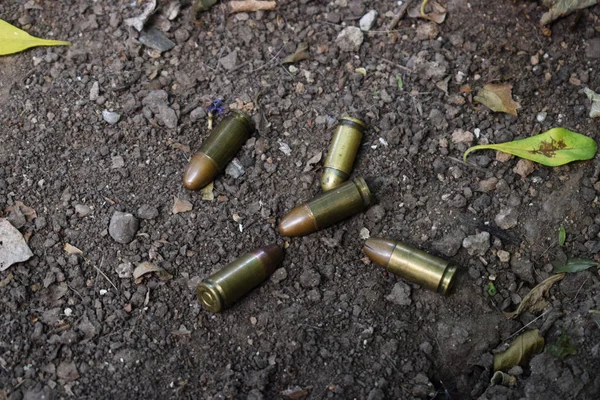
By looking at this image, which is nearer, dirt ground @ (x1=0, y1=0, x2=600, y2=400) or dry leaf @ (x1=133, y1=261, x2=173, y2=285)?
dirt ground @ (x1=0, y1=0, x2=600, y2=400)

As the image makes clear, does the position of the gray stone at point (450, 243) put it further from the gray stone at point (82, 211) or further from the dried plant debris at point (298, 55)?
the gray stone at point (82, 211)

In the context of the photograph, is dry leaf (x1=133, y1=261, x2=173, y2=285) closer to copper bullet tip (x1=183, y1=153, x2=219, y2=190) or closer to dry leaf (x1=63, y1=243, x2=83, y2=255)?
dry leaf (x1=63, y1=243, x2=83, y2=255)

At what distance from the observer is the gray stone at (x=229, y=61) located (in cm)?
528

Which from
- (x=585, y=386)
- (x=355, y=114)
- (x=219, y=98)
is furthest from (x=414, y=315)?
(x=219, y=98)

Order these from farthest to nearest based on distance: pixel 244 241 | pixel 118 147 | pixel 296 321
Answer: pixel 118 147
pixel 244 241
pixel 296 321

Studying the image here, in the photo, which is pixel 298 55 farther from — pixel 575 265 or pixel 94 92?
pixel 575 265

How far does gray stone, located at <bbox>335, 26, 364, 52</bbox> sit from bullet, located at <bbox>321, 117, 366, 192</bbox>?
0.75 meters

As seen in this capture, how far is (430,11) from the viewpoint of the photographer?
5.39m

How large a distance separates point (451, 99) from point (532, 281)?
1423mm

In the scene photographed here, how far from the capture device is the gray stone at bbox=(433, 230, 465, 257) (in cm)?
457

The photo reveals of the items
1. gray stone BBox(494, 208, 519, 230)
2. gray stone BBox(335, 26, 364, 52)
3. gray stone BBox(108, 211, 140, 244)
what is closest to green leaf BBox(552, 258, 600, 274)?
gray stone BBox(494, 208, 519, 230)

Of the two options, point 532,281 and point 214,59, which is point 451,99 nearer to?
point 532,281

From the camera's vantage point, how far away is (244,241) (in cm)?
466

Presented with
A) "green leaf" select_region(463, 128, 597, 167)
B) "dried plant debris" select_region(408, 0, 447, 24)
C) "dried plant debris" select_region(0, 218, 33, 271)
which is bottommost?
"dried plant debris" select_region(0, 218, 33, 271)
